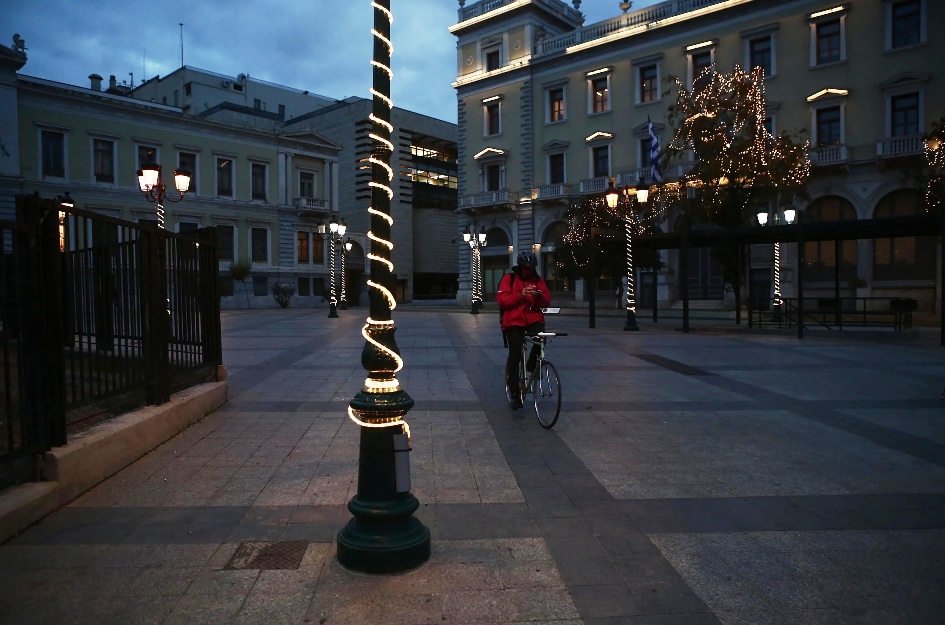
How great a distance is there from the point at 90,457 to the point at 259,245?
158 ft

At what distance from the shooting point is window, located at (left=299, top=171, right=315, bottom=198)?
53469mm

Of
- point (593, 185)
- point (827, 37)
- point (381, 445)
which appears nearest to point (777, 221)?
point (827, 37)

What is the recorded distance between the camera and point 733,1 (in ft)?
118

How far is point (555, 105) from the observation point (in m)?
44.9

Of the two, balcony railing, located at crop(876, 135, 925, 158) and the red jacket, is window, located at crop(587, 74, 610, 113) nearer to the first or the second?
balcony railing, located at crop(876, 135, 925, 158)

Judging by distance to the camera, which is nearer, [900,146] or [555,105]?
[900,146]

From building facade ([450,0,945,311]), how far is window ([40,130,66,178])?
26.1 meters

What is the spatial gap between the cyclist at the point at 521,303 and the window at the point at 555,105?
130 feet

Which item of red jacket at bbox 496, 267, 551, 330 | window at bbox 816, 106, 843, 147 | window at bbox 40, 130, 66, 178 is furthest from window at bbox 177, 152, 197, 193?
red jacket at bbox 496, 267, 551, 330

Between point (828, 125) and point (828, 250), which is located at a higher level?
point (828, 125)

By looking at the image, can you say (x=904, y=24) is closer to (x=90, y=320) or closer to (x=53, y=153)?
(x=90, y=320)

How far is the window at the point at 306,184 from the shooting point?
53469 mm

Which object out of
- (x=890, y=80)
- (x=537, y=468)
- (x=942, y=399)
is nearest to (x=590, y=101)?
(x=890, y=80)

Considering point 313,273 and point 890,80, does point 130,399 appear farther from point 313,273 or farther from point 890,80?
point 313,273
